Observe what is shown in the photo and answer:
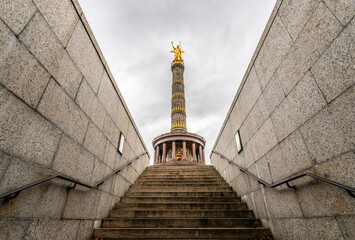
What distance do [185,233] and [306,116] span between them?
3.27 metres

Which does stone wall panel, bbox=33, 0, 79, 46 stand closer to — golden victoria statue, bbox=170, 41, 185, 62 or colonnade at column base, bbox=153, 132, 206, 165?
colonnade at column base, bbox=153, 132, 206, 165

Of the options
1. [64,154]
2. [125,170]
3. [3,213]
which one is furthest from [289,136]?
[125,170]

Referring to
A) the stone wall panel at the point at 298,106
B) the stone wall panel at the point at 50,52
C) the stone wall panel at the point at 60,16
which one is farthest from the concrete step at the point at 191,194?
the stone wall panel at the point at 60,16

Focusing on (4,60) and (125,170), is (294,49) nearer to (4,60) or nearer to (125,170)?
(4,60)

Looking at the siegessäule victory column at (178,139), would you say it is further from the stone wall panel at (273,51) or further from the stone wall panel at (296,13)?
the stone wall panel at (296,13)

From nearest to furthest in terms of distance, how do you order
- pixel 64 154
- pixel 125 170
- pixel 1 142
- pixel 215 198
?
pixel 1 142 → pixel 64 154 → pixel 215 198 → pixel 125 170

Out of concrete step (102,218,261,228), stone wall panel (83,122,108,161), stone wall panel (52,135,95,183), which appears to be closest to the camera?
stone wall panel (52,135,95,183)

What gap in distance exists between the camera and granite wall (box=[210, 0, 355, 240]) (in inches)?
83.8

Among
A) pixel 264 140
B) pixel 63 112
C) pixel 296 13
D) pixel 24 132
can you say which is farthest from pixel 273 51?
pixel 24 132

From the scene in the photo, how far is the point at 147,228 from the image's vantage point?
3.83 metres

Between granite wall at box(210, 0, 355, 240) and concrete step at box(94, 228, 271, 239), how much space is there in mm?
494

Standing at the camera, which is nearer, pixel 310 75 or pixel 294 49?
pixel 310 75

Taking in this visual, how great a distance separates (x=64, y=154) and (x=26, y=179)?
807 mm

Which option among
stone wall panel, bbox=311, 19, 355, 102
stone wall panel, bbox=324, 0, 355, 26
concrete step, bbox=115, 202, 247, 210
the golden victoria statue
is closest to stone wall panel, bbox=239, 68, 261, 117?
stone wall panel, bbox=311, 19, 355, 102
